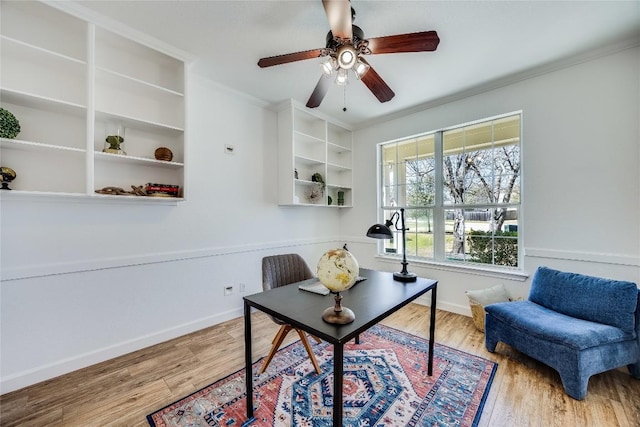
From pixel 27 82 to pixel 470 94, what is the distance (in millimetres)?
4027

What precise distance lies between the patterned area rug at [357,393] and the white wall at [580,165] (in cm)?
137

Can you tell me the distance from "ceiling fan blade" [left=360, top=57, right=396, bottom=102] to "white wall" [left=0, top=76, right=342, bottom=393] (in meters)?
1.65

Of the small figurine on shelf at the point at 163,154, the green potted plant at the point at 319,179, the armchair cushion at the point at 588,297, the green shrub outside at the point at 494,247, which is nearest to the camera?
the armchair cushion at the point at 588,297

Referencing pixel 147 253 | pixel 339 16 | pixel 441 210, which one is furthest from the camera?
pixel 441 210

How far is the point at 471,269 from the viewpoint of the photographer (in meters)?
3.07

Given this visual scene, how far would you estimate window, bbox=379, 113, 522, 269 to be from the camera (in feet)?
9.55

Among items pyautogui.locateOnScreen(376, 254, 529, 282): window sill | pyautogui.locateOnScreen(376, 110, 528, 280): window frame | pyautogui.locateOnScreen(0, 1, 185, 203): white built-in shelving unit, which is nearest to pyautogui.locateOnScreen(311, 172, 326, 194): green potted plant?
pyautogui.locateOnScreen(376, 110, 528, 280): window frame

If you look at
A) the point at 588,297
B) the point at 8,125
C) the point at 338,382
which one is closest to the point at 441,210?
the point at 588,297

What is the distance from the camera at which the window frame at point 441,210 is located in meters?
2.79

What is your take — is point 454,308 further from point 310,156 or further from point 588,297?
point 310,156

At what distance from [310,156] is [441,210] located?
194 cm

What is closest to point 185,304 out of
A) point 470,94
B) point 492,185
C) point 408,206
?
point 408,206

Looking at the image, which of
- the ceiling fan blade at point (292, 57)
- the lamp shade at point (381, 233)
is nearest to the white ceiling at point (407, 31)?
the ceiling fan blade at point (292, 57)

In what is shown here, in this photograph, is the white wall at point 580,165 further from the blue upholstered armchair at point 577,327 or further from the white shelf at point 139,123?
the white shelf at point 139,123
